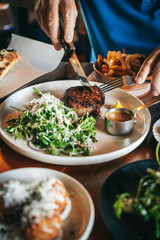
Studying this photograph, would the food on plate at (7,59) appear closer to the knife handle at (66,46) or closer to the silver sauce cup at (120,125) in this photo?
the knife handle at (66,46)

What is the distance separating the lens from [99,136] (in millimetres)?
2369

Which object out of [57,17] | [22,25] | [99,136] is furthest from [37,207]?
[22,25]

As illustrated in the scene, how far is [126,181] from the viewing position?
1.64 m

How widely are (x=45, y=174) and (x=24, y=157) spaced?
0.51 m

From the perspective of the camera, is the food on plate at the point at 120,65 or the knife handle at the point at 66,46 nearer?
the knife handle at the point at 66,46

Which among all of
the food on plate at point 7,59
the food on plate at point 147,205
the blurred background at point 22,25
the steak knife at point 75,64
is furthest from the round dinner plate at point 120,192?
the blurred background at point 22,25

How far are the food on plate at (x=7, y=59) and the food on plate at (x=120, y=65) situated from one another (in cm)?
131

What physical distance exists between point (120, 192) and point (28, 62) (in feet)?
9.50

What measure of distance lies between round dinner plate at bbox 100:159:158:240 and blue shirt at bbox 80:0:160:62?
264cm

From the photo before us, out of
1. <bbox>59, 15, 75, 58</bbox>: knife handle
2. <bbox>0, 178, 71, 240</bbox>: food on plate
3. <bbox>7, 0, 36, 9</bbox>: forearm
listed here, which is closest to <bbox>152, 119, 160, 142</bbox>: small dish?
<bbox>0, 178, 71, 240</bbox>: food on plate

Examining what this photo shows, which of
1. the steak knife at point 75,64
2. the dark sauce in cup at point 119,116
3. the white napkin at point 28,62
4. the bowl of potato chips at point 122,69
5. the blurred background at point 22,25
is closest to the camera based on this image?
the dark sauce in cup at point 119,116

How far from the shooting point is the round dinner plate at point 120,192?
135 cm

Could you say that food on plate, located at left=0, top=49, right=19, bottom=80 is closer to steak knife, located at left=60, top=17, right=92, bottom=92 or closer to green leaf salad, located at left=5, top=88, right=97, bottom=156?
steak knife, located at left=60, top=17, right=92, bottom=92

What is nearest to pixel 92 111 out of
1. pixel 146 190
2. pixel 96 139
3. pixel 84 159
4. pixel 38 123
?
pixel 96 139
